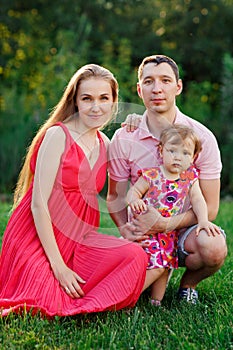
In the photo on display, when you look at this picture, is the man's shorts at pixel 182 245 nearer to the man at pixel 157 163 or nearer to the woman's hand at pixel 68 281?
the man at pixel 157 163

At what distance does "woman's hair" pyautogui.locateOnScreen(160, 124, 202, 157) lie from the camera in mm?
3021

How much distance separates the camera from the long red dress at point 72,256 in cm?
281

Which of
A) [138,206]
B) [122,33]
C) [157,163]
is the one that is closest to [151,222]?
[138,206]

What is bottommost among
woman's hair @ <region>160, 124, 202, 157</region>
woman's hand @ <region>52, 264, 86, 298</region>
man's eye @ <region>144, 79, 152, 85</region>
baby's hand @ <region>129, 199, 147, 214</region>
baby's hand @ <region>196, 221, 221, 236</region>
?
woman's hand @ <region>52, 264, 86, 298</region>

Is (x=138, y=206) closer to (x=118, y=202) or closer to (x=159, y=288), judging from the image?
(x=118, y=202)

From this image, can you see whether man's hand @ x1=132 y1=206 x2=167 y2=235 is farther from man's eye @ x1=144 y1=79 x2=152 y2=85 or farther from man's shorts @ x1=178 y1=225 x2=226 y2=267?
man's eye @ x1=144 y1=79 x2=152 y2=85

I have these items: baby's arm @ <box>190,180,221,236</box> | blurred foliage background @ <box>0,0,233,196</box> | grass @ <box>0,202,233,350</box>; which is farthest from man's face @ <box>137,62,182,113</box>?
blurred foliage background @ <box>0,0,233,196</box>

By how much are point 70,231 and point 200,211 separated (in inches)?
26.6

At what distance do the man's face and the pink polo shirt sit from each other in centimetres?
14

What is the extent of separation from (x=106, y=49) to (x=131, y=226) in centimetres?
1093

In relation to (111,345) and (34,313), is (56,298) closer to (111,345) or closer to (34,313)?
(34,313)

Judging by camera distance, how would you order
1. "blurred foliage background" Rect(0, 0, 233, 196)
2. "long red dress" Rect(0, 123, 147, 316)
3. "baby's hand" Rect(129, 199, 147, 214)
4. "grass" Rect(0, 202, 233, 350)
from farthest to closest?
"blurred foliage background" Rect(0, 0, 233, 196) → "baby's hand" Rect(129, 199, 147, 214) → "long red dress" Rect(0, 123, 147, 316) → "grass" Rect(0, 202, 233, 350)

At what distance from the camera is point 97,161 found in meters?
3.13

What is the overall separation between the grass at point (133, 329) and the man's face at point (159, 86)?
3.46ft
